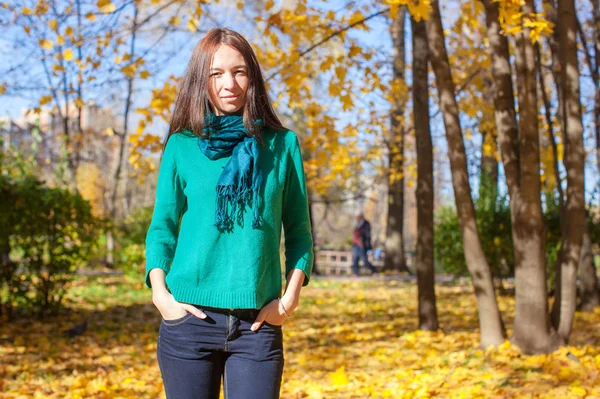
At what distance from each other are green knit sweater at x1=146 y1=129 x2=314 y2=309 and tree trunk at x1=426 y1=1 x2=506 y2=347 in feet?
13.4

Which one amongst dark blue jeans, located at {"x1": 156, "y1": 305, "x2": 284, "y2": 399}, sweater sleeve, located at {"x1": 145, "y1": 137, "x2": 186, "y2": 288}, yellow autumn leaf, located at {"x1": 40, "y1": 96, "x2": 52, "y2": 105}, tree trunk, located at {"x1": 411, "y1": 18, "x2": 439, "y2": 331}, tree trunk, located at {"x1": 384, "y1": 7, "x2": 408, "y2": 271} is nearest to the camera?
dark blue jeans, located at {"x1": 156, "y1": 305, "x2": 284, "y2": 399}

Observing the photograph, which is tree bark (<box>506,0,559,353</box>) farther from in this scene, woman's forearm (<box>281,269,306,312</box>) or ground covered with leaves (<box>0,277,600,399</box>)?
woman's forearm (<box>281,269,306,312</box>)

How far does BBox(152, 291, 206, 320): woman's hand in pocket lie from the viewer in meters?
2.04

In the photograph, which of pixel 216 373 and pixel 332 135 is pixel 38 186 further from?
pixel 216 373

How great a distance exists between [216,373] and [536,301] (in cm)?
407

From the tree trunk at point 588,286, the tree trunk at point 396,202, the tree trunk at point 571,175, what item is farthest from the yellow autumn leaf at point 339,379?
A: the tree trunk at point 396,202

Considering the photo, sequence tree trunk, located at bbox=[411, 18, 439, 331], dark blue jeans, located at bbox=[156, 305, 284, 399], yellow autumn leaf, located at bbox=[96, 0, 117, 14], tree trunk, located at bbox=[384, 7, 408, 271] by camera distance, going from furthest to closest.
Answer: tree trunk, located at bbox=[384, 7, 408, 271] < tree trunk, located at bbox=[411, 18, 439, 331] < yellow autumn leaf, located at bbox=[96, 0, 117, 14] < dark blue jeans, located at bbox=[156, 305, 284, 399]

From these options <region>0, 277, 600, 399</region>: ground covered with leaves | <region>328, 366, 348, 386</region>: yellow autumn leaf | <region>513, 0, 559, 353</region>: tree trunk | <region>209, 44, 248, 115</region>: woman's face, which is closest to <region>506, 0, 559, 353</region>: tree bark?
<region>513, 0, 559, 353</region>: tree trunk

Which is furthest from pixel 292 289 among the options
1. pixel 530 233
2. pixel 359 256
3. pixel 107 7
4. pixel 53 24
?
pixel 359 256

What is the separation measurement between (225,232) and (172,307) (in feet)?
0.89

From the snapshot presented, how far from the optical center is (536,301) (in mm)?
5555

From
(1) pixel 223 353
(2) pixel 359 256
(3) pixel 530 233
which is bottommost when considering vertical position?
(2) pixel 359 256

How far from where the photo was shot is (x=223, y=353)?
2.09m

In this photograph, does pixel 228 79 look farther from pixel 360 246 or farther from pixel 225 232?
pixel 360 246
